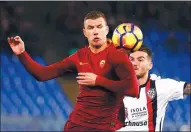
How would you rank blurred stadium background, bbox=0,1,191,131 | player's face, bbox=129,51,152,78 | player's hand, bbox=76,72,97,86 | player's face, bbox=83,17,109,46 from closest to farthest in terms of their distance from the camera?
1. player's hand, bbox=76,72,97,86
2. player's face, bbox=83,17,109,46
3. player's face, bbox=129,51,152,78
4. blurred stadium background, bbox=0,1,191,131

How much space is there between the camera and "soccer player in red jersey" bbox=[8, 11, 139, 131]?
4.20 metres

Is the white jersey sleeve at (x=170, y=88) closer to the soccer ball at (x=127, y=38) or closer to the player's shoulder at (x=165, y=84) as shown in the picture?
the player's shoulder at (x=165, y=84)

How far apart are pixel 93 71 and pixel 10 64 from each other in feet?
15.8

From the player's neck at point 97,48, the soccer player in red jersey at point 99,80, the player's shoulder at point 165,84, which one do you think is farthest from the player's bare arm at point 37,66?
the player's shoulder at point 165,84

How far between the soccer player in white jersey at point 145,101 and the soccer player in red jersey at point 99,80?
3.45ft

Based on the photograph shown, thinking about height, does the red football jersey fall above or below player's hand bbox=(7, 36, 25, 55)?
below

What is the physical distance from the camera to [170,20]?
910 centimetres

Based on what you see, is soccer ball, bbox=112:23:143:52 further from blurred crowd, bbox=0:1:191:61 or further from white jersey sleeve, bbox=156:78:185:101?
blurred crowd, bbox=0:1:191:61

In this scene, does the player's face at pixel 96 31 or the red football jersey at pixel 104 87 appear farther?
the player's face at pixel 96 31

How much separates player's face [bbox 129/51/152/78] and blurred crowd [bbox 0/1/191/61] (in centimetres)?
340

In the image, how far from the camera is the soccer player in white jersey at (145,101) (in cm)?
546

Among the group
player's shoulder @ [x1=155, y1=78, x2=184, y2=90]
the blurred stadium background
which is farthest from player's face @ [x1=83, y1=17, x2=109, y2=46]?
the blurred stadium background

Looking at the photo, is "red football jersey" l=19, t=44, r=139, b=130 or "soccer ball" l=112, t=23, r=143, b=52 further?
"soccer ball" l=112, t=23, r=143, b=52

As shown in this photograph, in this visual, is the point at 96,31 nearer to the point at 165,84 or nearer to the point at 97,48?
the point at 97,48
